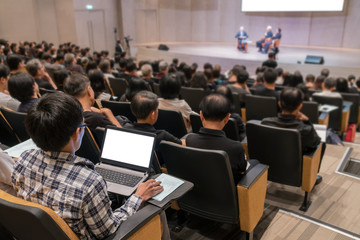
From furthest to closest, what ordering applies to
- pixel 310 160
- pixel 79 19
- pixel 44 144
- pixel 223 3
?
pixel 223 3 → pixel 79 19 → pixel 310 160 → pixel 44 144

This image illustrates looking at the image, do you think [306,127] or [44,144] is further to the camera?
[306,127]

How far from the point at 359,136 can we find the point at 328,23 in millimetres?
10098

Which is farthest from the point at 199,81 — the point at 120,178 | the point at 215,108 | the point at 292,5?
the point at 292,5

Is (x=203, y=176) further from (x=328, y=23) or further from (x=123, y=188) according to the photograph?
(x=328, y=23)

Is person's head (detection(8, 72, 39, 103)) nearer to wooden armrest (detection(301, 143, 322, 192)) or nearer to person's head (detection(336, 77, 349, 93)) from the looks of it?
wooden armrest (detection(301, 143, 322, 192))

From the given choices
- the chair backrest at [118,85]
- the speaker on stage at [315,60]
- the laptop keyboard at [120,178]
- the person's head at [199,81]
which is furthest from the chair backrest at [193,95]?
the speaker on stage at [315,60]

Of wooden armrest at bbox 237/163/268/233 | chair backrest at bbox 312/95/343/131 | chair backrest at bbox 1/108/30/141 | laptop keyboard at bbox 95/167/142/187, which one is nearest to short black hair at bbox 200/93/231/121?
wooden armrest at bbox 237/163/268/233

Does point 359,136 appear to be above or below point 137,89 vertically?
below

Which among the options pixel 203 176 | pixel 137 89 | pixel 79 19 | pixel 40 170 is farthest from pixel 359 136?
pixel 79 19

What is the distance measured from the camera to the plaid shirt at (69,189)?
1.20m

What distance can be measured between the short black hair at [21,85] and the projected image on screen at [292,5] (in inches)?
507

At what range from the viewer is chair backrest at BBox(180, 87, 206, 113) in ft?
13.5

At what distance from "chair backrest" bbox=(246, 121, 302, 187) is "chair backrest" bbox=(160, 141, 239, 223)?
73 cm

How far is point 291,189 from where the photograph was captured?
2.96m
